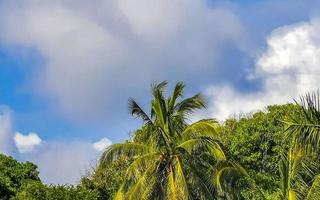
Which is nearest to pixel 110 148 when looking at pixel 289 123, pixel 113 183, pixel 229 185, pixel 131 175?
pixel 131 175

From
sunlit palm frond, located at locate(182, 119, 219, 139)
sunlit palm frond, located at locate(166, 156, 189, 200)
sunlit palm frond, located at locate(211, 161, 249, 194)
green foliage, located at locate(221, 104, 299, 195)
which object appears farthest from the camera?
green foliage, located at locate(221, 104, 299, 195)

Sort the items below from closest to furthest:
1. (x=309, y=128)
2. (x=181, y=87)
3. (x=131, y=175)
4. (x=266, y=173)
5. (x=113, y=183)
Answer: (x=309, y=128) < (x=131, y=175) < (x=181, y=87) < (x=266, y=173) < (x=113, y=183)

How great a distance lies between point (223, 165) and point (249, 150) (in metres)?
10.4

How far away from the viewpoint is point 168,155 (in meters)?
26.9

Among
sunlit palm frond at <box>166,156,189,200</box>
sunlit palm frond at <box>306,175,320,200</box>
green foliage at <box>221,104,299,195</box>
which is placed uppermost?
green foliage at <box>221,104,299,195</box>

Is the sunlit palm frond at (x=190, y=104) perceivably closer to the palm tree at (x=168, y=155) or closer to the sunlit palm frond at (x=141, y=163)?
the palm tree at (x=168, y=155)

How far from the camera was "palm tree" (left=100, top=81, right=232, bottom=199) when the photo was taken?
2595cm

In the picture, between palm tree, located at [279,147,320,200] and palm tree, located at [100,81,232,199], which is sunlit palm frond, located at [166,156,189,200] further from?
palm tree, located at [279,147,320,200]

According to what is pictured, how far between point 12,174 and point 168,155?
1833 centimetres

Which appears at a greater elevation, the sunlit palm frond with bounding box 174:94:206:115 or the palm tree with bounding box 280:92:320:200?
the sunlit palm frond with bounding box 174:94:206:115

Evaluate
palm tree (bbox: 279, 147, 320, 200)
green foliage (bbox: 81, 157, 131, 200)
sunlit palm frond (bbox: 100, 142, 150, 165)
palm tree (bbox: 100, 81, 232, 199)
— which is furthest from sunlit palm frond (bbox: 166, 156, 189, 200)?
green foliage (bbox: 81, 157, 131, 200)

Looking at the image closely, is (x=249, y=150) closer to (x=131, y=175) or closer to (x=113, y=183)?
(x=113, y=183)

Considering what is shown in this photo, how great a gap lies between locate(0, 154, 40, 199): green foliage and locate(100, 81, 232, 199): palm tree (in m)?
16.4

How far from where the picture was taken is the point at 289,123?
58.8 ft
